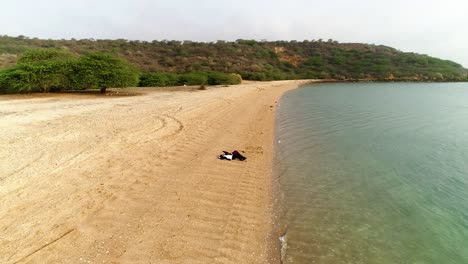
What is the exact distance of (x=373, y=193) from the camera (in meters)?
7.80

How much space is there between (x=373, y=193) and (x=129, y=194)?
5.63m

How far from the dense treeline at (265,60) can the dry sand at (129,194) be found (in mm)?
38545

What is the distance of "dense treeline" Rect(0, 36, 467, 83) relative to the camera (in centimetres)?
5372

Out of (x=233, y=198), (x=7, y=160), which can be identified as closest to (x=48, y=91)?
(x=7, y=160)

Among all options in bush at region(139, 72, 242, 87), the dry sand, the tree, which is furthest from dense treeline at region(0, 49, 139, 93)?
the dry sand

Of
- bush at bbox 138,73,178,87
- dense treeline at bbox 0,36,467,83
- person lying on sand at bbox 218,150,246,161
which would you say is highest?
dense treeline at bbox 0,36,467,83

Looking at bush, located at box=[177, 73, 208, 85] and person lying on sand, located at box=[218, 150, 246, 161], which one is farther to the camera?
bush, located at box=[177, 73, 208, 85]

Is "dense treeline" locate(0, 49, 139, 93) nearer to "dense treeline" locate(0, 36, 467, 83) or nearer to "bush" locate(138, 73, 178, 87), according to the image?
"bush" locate(138, 73, 178, 87)

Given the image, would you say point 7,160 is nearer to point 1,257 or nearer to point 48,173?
point 48,173

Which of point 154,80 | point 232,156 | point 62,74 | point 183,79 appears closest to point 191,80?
point 183,79

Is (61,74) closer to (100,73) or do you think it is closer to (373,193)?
(100,73)

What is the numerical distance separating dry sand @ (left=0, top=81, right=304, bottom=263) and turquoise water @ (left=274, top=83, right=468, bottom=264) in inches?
32.3

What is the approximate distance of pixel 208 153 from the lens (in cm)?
973

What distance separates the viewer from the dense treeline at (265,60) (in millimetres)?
53719
